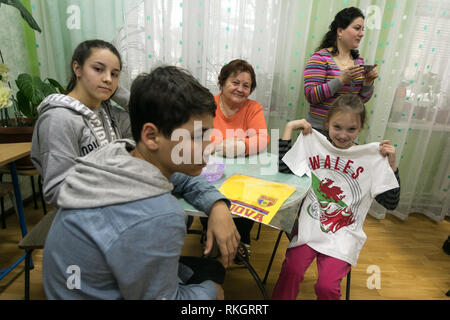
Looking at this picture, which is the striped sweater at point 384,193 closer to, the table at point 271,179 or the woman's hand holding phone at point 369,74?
the table at point 271,179

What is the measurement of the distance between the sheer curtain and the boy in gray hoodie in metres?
1.56

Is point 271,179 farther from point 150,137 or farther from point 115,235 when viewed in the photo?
point 115,235

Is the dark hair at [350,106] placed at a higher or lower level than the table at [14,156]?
higher

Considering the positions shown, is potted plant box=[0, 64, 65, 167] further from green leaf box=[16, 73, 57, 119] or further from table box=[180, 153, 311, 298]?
table box=[180, 153, 311, 298]

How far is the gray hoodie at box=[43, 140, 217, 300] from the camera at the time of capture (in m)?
A: 0.52

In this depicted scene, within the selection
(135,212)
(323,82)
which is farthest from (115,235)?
(323,82)

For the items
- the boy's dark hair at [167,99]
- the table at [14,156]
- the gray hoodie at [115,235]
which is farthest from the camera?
the table at [14,156]

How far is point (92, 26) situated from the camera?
6.46ft

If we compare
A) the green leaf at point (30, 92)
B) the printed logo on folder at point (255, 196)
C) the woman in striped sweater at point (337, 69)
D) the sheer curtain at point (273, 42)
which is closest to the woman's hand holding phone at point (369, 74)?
the woman in striped sweater at point (337, 69)

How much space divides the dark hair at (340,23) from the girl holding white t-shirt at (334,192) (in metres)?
0.81

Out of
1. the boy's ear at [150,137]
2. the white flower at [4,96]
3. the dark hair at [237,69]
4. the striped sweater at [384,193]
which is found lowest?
the striped sweater at [384,193]

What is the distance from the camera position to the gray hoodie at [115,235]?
20.6 inches

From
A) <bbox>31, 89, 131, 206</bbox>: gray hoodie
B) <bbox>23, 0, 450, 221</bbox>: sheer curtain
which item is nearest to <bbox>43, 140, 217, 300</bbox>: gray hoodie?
<bbox>31, 89, 131, 206</bbox>: gray hoodie

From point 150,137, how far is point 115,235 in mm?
250
